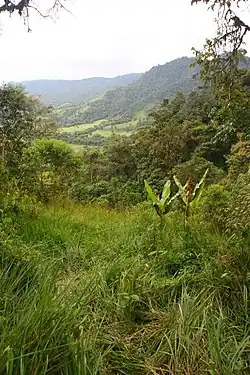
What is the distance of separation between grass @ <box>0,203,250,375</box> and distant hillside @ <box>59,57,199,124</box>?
3179 cm

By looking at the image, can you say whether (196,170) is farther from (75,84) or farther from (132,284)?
(75,84)

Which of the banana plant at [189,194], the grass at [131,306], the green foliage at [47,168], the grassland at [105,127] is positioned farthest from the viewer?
the grassland at [105,127]

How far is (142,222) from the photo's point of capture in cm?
515

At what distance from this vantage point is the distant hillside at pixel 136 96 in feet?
123

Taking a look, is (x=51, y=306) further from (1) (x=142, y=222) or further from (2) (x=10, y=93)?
(2) (x=10, y=93)

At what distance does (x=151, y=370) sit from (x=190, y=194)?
3.63m

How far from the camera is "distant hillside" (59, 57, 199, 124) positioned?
37.6 meters

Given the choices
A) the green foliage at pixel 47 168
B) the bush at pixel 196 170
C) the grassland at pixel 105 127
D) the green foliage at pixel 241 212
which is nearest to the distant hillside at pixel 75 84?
the grassland at pixel 105 127

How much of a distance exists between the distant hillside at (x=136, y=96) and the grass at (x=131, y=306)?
31.8 meters

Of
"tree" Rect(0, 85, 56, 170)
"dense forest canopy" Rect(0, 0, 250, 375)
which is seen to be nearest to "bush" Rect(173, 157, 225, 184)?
"dense forest canopy" Rect(0, 0, 250, 375)

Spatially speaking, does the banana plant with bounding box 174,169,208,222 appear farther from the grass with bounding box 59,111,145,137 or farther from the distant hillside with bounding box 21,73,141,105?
the distant hillside with bounding box 21,73,141,105

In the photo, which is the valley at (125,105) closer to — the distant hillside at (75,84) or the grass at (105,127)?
the grass at (105,127)

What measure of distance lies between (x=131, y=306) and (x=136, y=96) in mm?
40214

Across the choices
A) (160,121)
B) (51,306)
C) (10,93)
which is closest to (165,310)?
(51,306)
